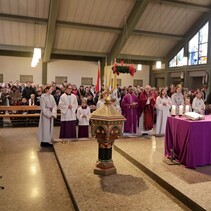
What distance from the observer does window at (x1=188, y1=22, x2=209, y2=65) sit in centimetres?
1277

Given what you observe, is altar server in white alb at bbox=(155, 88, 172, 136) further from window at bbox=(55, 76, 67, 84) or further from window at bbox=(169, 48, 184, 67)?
window at bbox=(55, 76, 67, 84)

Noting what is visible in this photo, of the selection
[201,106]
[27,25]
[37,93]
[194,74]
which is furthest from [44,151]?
[194,74]

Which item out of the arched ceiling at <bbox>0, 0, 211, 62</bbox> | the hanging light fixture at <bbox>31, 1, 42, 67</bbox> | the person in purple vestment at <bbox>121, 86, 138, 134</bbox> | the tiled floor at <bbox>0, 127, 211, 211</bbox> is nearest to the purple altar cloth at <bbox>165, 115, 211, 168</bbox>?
the tiled floor at <bbox>0, 127, 211, 211</bbox>

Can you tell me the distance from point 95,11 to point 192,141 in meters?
8.37

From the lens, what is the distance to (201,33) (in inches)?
514

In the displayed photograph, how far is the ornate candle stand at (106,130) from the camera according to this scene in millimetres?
3986

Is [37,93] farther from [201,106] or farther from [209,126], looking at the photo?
[209,126]

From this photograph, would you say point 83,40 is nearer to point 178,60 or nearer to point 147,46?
point 147,46

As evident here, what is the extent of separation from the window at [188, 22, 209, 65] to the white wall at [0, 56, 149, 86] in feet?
14.7

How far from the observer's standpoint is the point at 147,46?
14.2m

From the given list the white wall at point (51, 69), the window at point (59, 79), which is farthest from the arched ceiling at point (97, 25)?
the window at point (59, 79)

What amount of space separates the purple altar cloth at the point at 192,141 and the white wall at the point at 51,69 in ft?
37.0

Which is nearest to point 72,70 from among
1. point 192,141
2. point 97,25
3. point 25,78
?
point 25,78

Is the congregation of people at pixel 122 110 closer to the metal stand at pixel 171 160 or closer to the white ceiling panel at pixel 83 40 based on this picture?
the metal stand at pixel 171 160
